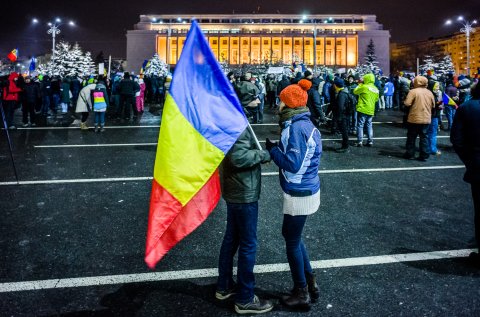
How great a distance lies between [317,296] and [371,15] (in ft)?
389

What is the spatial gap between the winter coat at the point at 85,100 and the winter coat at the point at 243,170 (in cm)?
1174

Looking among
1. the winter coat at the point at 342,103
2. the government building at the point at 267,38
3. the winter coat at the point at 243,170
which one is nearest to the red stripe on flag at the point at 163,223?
the winter coat at the point at 243,170

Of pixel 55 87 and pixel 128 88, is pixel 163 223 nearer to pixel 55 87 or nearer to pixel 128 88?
pixel 128 88

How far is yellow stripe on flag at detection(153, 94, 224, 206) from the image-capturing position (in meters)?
3.19

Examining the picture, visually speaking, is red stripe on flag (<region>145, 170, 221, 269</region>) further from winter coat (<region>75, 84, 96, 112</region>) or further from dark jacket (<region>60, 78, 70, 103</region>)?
dark jacket (<region>60, 78, 70, 103</region>)

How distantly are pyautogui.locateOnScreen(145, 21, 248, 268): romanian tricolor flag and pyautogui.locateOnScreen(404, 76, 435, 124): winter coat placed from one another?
7098mm

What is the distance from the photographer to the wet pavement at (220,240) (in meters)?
3.62

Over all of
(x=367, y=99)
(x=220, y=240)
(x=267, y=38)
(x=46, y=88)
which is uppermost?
(x=267, y=38)

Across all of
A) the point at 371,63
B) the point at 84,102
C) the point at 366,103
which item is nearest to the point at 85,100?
the point at 84,102

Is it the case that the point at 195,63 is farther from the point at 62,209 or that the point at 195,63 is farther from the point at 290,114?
the point at 62,209

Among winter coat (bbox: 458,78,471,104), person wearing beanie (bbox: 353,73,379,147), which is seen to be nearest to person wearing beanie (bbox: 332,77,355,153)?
person wearing beanie (bbox: 353,73,379,147)

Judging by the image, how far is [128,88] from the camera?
16.9 meters

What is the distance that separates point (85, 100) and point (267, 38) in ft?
330

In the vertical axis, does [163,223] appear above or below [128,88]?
below
